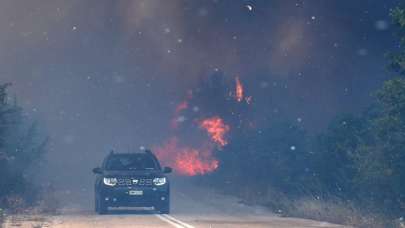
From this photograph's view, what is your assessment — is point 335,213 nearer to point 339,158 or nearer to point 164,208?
point 164,208

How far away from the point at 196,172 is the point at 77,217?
33391 mm

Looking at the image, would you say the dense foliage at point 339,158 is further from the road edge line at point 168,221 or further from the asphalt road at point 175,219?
the road edge line at point 168,221

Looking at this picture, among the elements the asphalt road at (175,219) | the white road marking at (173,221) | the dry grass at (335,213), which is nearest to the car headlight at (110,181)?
the asphalt road at (175,219)

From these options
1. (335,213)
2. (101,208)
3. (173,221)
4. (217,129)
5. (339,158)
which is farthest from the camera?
(217,129)

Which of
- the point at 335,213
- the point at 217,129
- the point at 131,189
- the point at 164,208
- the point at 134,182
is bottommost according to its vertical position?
the point at 335,213

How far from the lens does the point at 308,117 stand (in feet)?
249

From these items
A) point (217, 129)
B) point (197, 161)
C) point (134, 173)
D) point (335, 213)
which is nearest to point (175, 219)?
point (134, 173)

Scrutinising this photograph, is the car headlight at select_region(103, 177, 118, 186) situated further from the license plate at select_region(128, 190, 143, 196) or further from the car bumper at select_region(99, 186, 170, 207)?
the license plate at select_region(128, 190, 143, 196)

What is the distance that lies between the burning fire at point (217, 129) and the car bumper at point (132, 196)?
25.6m

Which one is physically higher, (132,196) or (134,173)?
(134,173)

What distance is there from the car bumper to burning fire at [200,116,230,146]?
2555 cm

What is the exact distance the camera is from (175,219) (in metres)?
22.8

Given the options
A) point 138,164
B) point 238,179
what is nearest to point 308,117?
point 238,179

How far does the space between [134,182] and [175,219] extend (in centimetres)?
270
